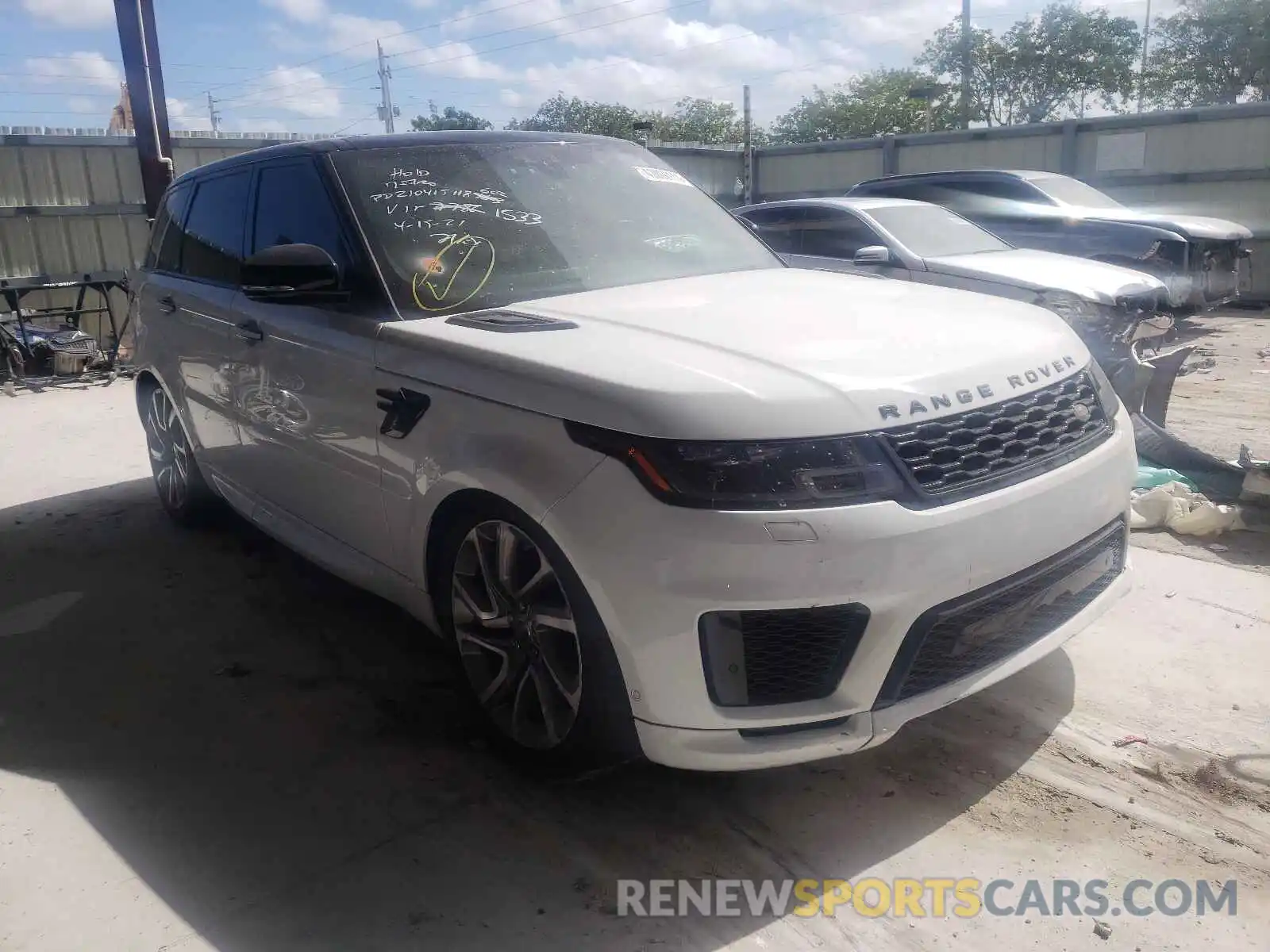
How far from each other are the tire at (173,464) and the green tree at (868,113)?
154 feet

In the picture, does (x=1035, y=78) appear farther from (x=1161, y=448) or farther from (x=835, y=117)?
(x=1161, y=448)

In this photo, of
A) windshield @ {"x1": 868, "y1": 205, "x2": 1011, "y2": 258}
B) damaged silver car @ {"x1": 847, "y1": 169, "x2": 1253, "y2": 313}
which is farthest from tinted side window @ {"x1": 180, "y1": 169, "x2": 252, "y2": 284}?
damaged silver car @ {"x1": 847, "y1": 169, "x2": 1253, "y2": 313}

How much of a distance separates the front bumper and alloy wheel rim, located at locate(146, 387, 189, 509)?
3.28 meters

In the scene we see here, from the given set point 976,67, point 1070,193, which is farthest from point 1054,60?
point 1070,193

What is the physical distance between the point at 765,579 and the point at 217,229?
325cm

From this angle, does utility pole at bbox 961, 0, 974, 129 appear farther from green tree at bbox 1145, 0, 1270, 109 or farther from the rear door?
the rear door

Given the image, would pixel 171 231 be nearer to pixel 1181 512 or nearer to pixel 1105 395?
pixel 1105 395

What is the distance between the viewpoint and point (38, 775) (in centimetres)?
306

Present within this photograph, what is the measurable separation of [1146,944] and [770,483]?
1264mm

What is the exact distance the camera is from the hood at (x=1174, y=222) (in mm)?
10773

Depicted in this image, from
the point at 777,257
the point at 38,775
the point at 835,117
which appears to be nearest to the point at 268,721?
the point at 38,775

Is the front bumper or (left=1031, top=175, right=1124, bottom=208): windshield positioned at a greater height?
(left=1031, top=175, right=1124, bottom=208): windshield

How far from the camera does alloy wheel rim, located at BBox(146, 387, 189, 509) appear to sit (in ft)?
16.5

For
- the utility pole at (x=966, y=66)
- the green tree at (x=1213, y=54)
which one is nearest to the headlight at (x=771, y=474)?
the utility pole at (x=966, y=66)
